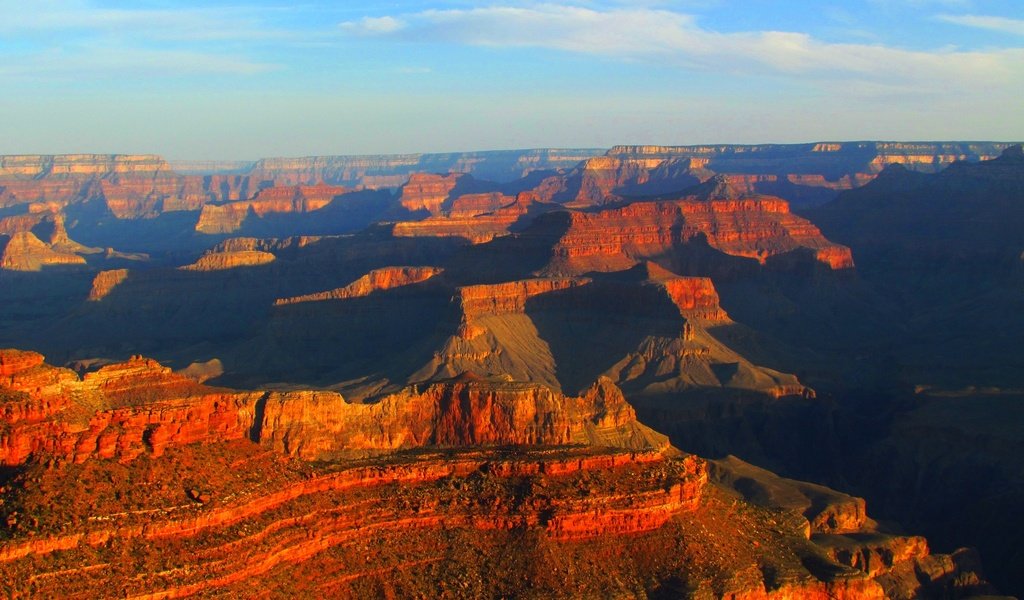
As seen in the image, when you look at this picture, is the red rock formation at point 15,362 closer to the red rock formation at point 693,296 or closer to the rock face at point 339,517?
the rock face at point 339,517

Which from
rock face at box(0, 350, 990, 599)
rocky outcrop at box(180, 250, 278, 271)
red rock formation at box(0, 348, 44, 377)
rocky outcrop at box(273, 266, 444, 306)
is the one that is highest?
red rock formation at box(0, 348, 44, 377)

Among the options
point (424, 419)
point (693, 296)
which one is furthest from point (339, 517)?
point (693, 296)

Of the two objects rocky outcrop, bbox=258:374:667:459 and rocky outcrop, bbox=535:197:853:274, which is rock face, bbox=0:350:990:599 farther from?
rocky outcrop, bbox=535:197:853:274

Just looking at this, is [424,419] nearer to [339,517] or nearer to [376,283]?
[339,517]

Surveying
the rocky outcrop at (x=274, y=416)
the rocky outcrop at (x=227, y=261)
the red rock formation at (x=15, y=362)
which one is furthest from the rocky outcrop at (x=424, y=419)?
the rocky outcrop at (x=227, y=261)

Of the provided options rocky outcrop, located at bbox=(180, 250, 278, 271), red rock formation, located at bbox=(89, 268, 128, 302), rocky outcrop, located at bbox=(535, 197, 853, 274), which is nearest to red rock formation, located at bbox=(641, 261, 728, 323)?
rocky outcrop, located at bbox=(535, 197, 853, 274)

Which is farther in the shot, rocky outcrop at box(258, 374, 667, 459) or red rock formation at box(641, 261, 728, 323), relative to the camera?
red rock formation at box(641, 261, 728, 323)
